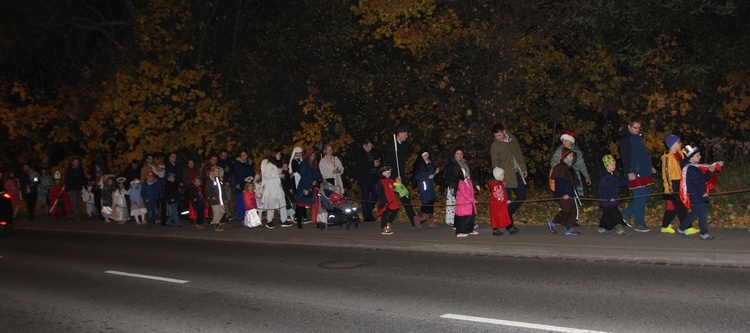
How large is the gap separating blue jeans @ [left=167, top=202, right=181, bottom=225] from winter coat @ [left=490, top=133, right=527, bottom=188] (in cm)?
940

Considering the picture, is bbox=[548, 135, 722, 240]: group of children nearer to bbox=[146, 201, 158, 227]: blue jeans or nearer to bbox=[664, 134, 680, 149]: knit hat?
bbox=[664, 134, 680, 149]: knit hat

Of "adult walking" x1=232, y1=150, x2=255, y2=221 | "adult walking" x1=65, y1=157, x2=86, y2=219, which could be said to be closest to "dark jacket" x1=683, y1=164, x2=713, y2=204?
"adult walking" x1=232, y1=150, x2=255, y2=221

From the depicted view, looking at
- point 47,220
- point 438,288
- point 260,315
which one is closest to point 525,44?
point 438,288

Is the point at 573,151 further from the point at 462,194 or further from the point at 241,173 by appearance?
the point at 241,173

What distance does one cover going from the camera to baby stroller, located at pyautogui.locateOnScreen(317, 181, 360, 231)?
53.2ft

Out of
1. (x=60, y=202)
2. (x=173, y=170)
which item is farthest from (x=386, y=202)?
(x=60, y=202)

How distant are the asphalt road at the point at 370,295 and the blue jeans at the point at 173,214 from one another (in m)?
6.03

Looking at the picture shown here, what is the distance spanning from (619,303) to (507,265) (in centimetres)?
306

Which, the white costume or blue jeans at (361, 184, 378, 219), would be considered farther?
the white costume

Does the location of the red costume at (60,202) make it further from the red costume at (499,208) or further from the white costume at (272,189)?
the red costume at (499,208)

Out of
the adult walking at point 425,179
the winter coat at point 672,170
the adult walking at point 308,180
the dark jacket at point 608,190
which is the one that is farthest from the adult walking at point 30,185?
the winter coat at point 672,170

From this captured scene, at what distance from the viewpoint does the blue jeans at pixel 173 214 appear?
64.8 ft

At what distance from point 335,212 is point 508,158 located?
4221mm

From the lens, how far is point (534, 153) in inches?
795
